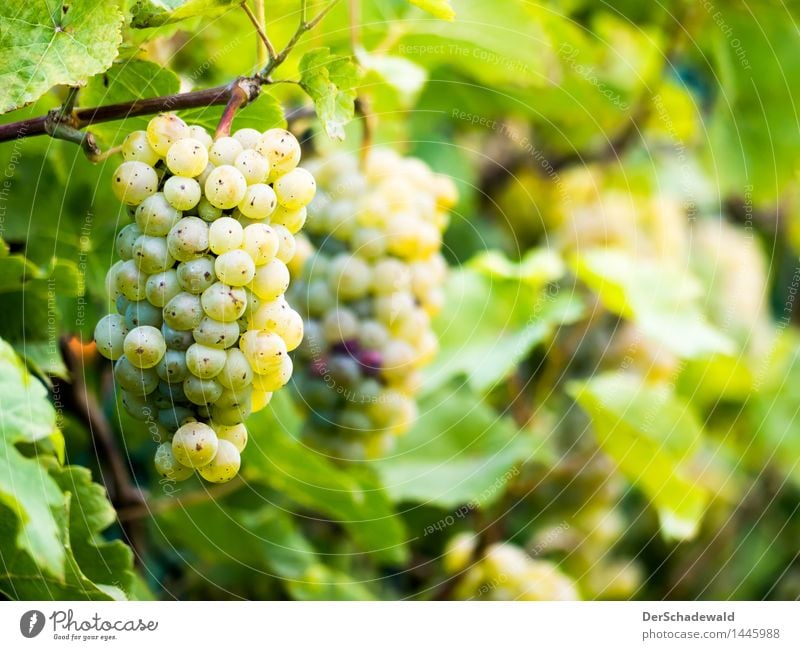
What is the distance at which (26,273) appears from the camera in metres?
0.43

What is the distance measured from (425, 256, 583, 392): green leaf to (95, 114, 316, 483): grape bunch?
404mm

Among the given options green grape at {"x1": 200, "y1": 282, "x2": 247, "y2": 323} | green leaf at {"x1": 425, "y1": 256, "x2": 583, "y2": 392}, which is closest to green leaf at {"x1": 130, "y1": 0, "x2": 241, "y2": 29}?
green grape at {"x1": 200, "y1": 282, "x2": 247, "y2": 323}

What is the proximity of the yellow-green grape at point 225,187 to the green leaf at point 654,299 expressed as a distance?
0.49 metres

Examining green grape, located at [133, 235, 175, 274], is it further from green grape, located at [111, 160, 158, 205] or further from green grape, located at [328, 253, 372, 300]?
green grape, located at [328, 253, 372, 300]

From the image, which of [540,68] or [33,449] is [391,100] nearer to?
[540,68]

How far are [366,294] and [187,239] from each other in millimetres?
273

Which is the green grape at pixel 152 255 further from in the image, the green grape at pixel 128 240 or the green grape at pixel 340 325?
the green grape at pixel 340 325

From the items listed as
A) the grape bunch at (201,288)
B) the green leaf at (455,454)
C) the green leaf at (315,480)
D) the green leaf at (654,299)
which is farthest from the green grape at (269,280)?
the green leaf at (654,299)

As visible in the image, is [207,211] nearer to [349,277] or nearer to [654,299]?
[349,277]

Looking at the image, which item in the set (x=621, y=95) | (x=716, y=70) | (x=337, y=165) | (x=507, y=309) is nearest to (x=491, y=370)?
(x=507, y=309)

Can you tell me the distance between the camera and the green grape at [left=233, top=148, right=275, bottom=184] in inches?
13.4

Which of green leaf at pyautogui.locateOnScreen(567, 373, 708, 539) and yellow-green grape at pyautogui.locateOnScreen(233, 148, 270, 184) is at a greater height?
yellow-green grape at pyautogui.locateOnScreen(233, 148, 270, 184)
